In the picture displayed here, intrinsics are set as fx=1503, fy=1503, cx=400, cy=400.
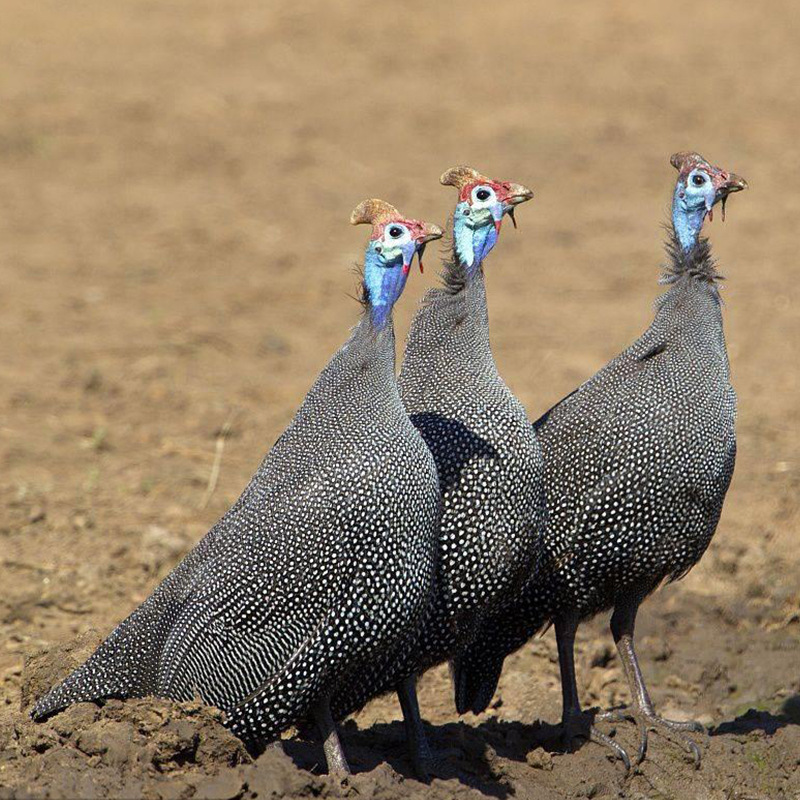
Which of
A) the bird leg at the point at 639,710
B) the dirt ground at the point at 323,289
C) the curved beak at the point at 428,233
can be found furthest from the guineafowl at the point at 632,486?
the curved beak at the point at 428,233

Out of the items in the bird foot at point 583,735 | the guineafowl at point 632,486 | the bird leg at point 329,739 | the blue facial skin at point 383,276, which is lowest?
the bird foot at point 583,735

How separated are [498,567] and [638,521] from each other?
2.28 ft

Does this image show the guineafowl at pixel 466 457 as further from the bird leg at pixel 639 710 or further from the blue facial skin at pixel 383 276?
the bird leg at pixel 639 710

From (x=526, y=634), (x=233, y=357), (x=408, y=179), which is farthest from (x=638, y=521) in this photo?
(x=408, y=179)

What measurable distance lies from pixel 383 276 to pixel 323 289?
6.43 meters

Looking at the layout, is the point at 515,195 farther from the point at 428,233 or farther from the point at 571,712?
the point at 571,712

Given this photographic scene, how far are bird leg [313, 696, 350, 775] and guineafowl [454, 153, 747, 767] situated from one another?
975mm

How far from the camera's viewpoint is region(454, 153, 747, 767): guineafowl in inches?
201

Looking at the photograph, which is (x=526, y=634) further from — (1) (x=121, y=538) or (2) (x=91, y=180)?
(2) (x=91, y=180)

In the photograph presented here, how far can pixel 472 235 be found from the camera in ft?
16.6

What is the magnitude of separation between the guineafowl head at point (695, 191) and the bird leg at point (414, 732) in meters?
1.94

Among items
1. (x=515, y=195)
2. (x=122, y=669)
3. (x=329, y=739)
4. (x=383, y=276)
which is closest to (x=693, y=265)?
(x=515, y=195)

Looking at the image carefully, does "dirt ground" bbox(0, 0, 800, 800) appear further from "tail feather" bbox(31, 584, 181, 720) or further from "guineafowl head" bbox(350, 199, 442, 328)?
"guineafowl head" bbox(350, 199, 442, 328)

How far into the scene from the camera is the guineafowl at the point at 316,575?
4344 mm
